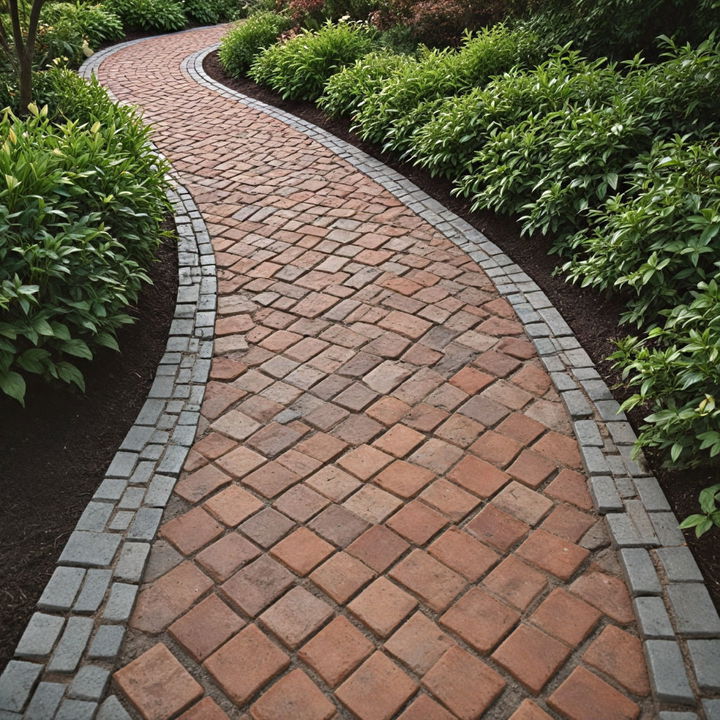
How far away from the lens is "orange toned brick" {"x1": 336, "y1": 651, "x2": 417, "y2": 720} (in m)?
2.18

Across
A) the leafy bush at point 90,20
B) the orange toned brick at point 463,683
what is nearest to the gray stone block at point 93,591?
the orange toned brick at point 463,683

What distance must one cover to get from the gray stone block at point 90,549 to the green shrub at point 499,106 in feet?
12.5

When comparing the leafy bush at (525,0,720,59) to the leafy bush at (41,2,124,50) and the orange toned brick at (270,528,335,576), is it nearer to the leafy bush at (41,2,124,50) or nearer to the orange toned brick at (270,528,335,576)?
the orange toned brick at (270,528,335,576)

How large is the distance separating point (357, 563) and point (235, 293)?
2265 millimetres

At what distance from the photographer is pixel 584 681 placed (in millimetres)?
2236

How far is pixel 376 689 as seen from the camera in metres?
2.23

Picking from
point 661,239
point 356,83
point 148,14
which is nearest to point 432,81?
point 356,83

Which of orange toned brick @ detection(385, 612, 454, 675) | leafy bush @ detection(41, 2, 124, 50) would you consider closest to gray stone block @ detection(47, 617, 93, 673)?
orange toned brick @ detection(385, 612, 454, 675)

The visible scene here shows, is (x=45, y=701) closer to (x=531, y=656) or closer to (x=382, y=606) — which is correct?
(x=382, y=606)

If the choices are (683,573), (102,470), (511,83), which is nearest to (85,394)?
(102,470)

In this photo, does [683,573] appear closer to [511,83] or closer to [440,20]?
[511,83]

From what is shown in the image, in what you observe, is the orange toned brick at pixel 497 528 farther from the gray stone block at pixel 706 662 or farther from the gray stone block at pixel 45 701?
the gray stone block at pixel 45 701

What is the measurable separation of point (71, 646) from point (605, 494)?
6.82 feet

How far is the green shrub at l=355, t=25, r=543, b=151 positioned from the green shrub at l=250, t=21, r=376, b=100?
4.79 feet
